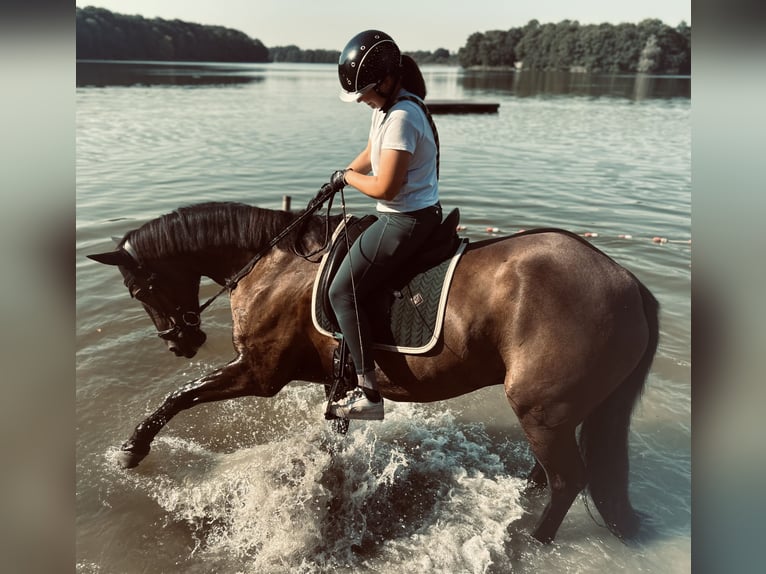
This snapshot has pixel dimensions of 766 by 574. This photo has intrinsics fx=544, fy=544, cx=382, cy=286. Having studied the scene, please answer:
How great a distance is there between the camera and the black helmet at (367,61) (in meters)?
3.34

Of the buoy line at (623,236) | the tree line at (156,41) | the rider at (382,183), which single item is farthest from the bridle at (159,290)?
the tree line at (156,41)

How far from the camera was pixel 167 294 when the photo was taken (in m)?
4.59

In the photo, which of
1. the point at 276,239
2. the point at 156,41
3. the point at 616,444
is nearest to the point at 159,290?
the point at 276,239

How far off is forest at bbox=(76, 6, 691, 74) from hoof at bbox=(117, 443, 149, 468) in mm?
52942

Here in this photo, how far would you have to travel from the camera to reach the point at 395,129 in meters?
3.32

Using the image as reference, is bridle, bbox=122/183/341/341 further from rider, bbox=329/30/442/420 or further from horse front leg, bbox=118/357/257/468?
horse front leg, bbox=118/357/257/468

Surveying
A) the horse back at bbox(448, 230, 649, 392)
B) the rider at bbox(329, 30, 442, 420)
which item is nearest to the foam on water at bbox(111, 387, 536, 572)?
the rider at bbox(329, 30, 442, 420)

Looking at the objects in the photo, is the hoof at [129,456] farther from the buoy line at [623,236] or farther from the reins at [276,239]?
the buoy line at [623,236]

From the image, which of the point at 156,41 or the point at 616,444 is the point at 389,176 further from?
the point at 156,41

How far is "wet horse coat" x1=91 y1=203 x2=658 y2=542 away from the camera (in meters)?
3.55

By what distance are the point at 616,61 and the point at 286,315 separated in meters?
93.2

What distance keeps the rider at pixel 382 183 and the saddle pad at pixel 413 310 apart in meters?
0.11
